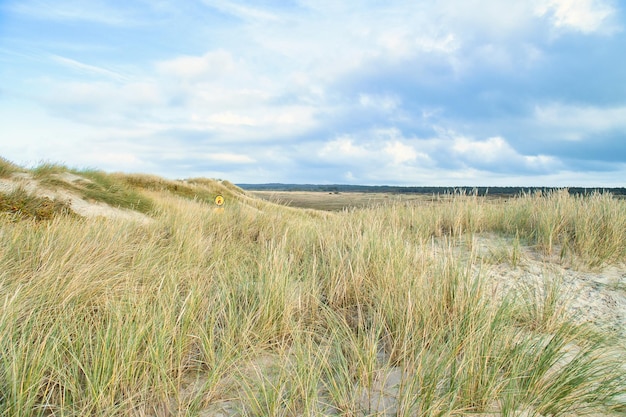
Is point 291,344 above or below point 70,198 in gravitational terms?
below

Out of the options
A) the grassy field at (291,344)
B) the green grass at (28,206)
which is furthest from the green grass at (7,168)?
the grassy field at (291,344)

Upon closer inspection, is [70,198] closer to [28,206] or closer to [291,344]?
[28,206]

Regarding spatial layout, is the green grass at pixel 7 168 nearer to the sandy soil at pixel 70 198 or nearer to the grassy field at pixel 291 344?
the sandy soil at pixel 70 198

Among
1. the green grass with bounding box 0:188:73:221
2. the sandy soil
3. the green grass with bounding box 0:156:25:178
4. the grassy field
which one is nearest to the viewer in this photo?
the grassy field

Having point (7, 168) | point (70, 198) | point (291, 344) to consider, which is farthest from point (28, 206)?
point (291, 344)

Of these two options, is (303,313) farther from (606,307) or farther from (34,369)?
(606,307)

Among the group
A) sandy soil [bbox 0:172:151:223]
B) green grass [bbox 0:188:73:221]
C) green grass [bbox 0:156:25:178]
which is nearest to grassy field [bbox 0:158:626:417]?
green grass [bbox 0:188:73:221]

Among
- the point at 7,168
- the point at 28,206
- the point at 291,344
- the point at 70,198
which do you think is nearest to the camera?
the point at 291,344

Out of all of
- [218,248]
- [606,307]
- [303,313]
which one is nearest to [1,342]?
[303,313]

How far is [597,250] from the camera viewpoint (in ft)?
16.7

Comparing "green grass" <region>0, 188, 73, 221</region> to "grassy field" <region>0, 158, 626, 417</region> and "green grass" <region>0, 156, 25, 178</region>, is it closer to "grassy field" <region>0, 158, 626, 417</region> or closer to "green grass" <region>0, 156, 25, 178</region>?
"green grass" <region>0, 156, 25, 178</region>

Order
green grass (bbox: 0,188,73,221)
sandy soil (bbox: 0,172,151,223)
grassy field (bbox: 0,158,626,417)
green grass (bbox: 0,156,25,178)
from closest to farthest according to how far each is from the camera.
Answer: grassy field (bbox: 0,158,626,417) → green grass (bbox: 0,188,73,221) → sandy soil (bbox: 0,172,151,223) → green grass (bbox: 0,156,25,178)

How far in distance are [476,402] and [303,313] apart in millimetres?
1323

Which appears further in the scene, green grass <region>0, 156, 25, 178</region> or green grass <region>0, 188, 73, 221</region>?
green grass <region>0, 156, 25, 178</region>
